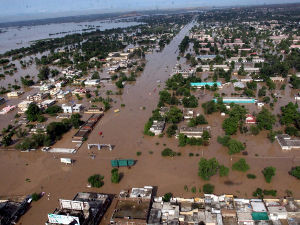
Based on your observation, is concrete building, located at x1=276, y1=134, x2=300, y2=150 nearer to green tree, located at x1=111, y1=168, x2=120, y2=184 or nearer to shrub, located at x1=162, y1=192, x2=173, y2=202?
shrub, located at x1=162, y1=192, x2=173, y2=202

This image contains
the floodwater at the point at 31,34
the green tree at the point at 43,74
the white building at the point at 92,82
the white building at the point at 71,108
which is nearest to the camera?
the white building at the point at 71,108

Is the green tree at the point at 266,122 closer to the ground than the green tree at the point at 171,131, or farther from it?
farther from it

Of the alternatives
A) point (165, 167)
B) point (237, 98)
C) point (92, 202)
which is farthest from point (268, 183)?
point (237, 98)

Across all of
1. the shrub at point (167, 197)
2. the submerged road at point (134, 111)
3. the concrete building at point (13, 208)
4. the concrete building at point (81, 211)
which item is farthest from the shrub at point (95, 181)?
the submerged road at point (134, 111)

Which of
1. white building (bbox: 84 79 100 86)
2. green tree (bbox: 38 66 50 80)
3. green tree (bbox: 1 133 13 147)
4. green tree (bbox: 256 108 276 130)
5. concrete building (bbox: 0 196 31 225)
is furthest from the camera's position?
green tree (bbox: 38 66 50 80)

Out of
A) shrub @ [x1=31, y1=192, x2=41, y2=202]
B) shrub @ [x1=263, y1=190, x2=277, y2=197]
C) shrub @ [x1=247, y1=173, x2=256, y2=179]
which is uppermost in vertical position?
shrub @ [x1=263, y1=190, x2=277, y2=197]

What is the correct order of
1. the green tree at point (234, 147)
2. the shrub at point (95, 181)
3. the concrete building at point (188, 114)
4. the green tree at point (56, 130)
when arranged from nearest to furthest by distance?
the shrub at point (95, 181), the green tree at point (234, 147), the green tree at point (56, 130), the concrete building at point (188, 114)

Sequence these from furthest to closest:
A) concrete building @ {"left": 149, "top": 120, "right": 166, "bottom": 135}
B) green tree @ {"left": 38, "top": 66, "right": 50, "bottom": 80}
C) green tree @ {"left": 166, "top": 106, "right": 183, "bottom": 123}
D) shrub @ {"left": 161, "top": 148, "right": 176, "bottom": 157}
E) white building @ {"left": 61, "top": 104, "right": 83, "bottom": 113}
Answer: green tree @ {"left": 38, "top": 66, "right": 50, "bottom": 80} < white building @ {"left": 61, "top": 104, "right": 83, "bottom": 113} < green tree @ {"left": 166, "top": 106, "right": 183, "bottom": 123} < concrete building @ {"left": 149, "top": 120, "right": 166, "bottom": 135} < shrub @ {"left": 161, "top": 148, "right": 176, "bottom": 157}

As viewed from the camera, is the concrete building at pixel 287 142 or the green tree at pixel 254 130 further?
the green tree at pixel 254 130

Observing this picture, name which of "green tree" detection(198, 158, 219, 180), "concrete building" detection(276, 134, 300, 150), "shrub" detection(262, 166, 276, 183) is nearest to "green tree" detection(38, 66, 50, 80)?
"green tree" detection(198, 158, 219, 180)

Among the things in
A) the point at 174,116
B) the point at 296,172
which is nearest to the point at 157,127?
the point at 174,116

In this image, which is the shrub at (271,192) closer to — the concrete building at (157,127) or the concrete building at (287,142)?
the concrete building at (287,142)
